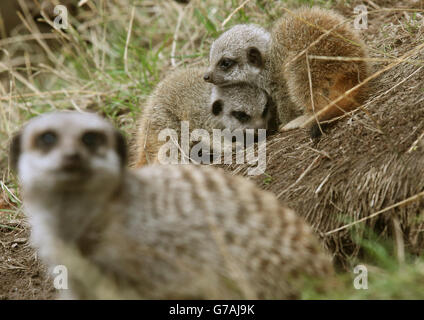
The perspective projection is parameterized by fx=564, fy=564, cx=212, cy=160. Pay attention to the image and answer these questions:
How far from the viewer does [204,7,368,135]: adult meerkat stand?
3.63 metres

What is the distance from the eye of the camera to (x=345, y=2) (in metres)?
5.22

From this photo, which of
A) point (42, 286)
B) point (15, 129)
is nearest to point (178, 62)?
point (15, 129)

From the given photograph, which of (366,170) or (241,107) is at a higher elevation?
(366,170)

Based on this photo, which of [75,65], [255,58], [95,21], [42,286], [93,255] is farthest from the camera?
[95,21]

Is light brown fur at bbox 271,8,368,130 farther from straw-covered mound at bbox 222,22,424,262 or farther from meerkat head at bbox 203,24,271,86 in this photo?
meerkat head at bbox 203,24,271,86

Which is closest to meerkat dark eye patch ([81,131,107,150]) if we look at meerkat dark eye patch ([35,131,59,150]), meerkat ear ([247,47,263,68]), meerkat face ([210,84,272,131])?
meerkat dark eye patch ([35,131,59,150])

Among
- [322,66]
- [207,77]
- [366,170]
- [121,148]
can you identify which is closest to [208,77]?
[207,77]

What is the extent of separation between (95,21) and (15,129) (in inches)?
75.4

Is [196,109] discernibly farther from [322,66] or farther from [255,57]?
[322,66]

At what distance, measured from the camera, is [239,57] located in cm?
445

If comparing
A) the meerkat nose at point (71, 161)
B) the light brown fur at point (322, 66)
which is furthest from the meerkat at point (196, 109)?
the meerkat nose at point (71, 161)

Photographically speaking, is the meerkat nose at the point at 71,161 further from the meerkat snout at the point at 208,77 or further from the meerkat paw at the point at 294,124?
the meerkat snout at the point at 208,77

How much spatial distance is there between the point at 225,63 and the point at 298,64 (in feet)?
2.69
